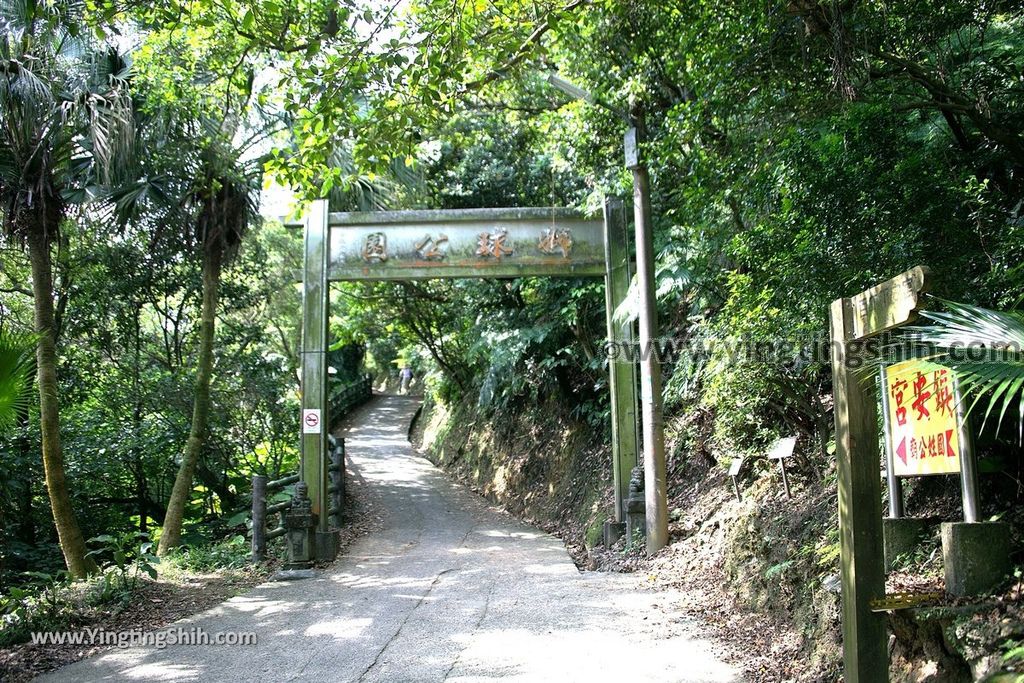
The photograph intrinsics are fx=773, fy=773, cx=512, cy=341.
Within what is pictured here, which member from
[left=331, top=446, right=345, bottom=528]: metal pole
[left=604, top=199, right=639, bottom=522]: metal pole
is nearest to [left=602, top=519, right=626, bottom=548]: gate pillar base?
[left=604, top=199, right=639, bottom=522]: metal pole

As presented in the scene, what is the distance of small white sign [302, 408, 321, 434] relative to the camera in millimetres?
10352

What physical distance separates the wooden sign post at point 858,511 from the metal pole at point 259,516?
7684 mm

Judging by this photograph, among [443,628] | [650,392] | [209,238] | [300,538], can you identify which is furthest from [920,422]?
[209,238]

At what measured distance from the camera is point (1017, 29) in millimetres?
7223

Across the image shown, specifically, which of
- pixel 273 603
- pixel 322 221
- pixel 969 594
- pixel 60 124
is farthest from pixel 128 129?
pixel 969 594

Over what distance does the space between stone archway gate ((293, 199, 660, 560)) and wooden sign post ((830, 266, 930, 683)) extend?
6.36m

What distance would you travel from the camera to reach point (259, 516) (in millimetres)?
10062

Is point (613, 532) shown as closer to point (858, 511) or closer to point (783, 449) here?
point (783, 449)

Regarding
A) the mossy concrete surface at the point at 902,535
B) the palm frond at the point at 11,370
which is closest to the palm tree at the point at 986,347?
the mossy concrete surface at the point at 902,535

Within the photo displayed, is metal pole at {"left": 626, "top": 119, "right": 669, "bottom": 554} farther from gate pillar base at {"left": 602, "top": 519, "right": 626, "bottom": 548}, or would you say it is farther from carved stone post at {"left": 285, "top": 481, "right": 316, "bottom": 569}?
carved stone post at {"left": 285, "top": 481, "right": 316, "bottom": 569}

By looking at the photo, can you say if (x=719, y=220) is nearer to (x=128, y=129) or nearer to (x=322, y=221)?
(x=322, y=221)

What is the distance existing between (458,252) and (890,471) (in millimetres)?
6877

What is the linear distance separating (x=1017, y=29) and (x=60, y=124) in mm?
9957

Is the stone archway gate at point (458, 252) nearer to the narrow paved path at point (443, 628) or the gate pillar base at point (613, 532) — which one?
the gate pillar base at point (613, 532)
